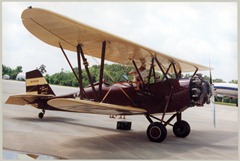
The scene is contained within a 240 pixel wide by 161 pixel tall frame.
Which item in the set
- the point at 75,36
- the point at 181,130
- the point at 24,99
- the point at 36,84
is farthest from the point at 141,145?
the point at 36,84

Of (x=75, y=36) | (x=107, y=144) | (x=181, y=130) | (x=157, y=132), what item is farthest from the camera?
(x=181, y=130)

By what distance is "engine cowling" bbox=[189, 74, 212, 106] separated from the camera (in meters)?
7.12

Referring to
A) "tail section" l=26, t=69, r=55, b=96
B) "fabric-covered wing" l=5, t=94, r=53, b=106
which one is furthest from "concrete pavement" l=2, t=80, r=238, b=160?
"tail section" l=26, t=69, r=55, b=96

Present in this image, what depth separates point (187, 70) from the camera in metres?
10.2

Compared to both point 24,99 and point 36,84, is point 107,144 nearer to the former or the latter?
point 24,99

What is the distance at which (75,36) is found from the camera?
6.69 m

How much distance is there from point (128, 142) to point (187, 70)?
4451 millimetres

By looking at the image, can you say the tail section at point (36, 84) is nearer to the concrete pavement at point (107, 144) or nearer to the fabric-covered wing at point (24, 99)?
the fabric-covered wing at point (24, 99)

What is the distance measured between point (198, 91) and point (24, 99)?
588 cm

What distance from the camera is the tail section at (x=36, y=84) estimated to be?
10.1 meters

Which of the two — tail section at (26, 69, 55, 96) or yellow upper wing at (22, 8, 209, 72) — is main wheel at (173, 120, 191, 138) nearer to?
yellow upper wing at (22, 8, 209, 72)

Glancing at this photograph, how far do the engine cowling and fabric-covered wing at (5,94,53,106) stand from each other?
5.08m

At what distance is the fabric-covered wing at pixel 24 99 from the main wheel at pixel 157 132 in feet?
14.5

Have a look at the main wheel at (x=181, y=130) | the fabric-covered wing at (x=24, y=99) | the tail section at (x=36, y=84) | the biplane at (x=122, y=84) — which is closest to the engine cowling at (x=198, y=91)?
the biplane at (x=122, y=84)
